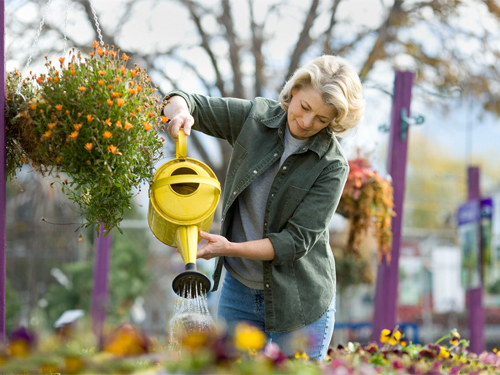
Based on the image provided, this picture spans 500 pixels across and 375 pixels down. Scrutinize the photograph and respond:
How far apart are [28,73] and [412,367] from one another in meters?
1.41

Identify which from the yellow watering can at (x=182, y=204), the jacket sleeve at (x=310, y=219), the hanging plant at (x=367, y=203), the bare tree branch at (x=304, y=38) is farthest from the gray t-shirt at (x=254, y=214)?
the bare tree branch at (x=304, y=38)

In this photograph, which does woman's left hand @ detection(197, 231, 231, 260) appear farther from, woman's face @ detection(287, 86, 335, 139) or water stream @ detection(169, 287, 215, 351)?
woman's face @ detection(287, 86, 335, 139)

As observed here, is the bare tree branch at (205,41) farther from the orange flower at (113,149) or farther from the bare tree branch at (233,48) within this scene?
the orange flower at (113,149)

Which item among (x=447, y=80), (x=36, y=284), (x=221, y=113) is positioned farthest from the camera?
(x=36, y=284)

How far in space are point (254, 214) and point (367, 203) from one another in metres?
1.41

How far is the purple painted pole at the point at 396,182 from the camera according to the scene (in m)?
3.52

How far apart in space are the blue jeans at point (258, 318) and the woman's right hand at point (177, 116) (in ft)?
2.05

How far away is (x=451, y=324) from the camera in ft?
24.1

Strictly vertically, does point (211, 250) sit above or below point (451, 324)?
below

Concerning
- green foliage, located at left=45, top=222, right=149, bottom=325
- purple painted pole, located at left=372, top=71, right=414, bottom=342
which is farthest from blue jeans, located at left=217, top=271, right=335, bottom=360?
green foliage, located at left=45, top=222, right=149, bottom=325

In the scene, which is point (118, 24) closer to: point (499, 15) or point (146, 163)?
point (499, 15)

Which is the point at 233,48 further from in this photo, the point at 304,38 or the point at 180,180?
the point at 180,180

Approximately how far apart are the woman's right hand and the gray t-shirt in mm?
Result: 353

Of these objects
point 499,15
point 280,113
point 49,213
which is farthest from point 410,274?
point 280,113
